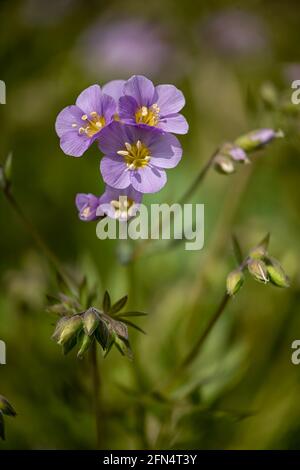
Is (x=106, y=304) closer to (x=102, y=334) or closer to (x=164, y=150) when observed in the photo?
(x=102, y=334)

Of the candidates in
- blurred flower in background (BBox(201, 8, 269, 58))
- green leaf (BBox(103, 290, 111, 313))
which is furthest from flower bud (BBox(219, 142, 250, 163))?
blurred flower in background (BBox(201, 8, 269, 58))

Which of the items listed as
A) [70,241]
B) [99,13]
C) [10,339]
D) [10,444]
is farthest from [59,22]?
[10,444]

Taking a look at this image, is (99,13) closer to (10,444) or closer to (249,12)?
(249,12)

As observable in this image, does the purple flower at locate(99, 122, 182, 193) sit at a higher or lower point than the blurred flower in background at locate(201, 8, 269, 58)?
lower

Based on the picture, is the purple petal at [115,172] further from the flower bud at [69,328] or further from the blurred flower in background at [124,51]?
the blurred flower in background at [124,51]

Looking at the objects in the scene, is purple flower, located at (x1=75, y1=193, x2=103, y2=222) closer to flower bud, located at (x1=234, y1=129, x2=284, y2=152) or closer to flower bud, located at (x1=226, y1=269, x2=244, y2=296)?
flower bud, located at (x1=226, y1=269, x2=244, y2=296)

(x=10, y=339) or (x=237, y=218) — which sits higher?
(x=237, y=218)

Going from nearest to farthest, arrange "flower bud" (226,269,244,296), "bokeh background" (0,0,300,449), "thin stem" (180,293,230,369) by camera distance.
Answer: "flower bud" (226,269,244,296), "thin stem" (180,293,230,369), "bokeh background" (0,0,300,449)
